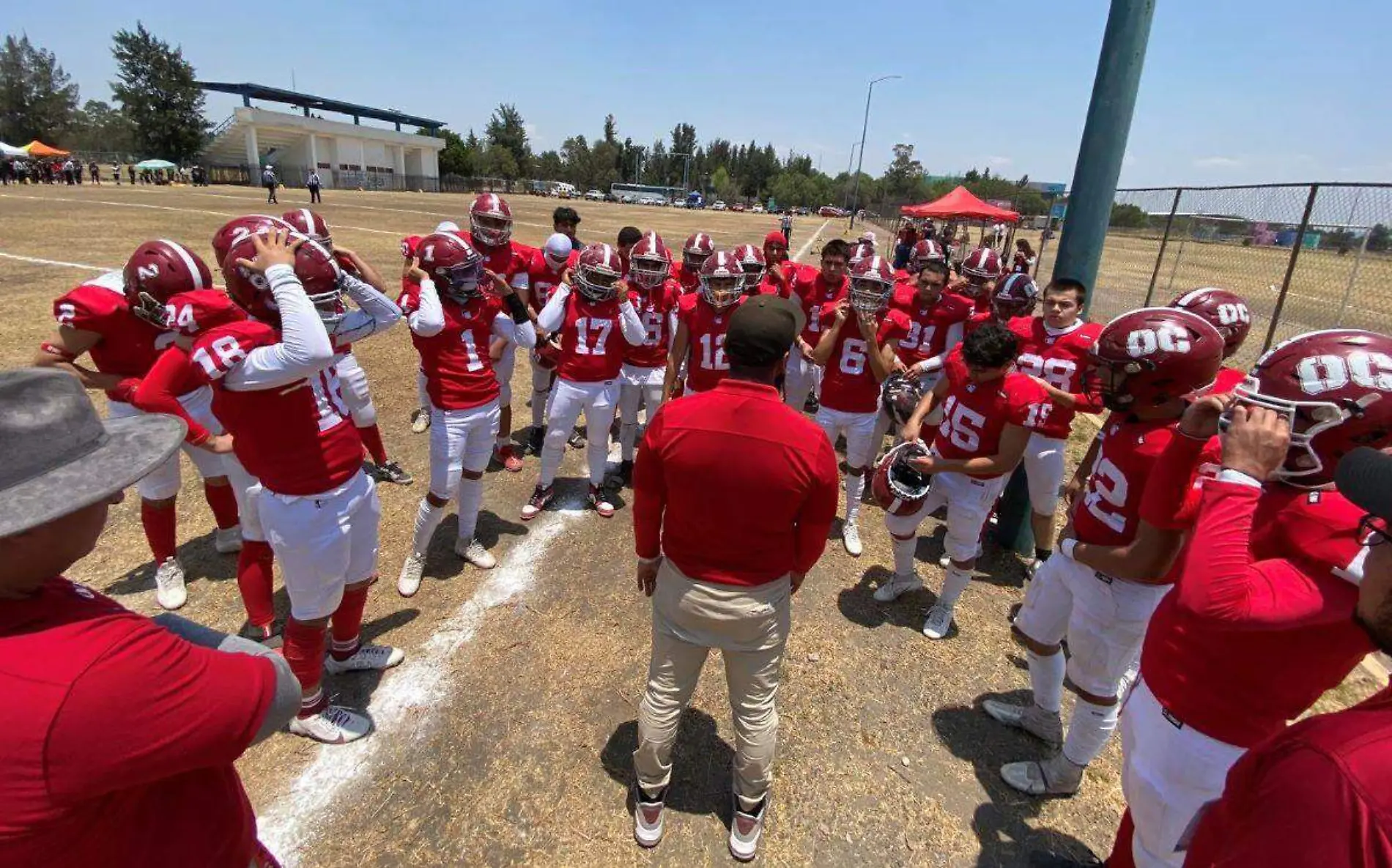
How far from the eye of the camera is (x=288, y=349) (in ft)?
9.15

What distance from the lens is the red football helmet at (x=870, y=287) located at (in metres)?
5.48

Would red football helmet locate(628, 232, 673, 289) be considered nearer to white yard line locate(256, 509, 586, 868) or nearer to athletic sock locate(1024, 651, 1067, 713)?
white yard line locate(256, 509, 586, 868)

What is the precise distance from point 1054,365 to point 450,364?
4993 millimetres

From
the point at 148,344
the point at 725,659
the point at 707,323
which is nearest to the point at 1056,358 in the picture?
the point at 707,323

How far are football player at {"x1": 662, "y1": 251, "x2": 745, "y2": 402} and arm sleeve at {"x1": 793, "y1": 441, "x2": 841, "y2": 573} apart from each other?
3330 mm

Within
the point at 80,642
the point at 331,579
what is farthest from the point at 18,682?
the point at 331,579

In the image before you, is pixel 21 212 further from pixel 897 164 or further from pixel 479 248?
pixel 897 164

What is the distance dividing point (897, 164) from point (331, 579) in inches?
3182

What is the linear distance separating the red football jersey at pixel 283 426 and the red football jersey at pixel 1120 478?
3.84m

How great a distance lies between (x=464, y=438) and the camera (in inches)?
195

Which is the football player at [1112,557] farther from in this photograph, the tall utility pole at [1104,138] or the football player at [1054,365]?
the tall utility pole at [1104,138]

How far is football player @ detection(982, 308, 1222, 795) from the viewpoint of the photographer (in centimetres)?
263

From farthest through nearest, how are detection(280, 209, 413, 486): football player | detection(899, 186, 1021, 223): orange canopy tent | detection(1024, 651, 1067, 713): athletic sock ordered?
detection(899, 186, 1021, 223): orange canopy tent < detection(280, 209, 413, 486): football player < detection(1024, 651, 1067, 713): athletic sock

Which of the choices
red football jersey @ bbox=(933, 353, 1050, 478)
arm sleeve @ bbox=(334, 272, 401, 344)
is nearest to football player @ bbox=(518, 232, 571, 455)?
arm sleeve @ bbox=(334, 272, 401, 344)
